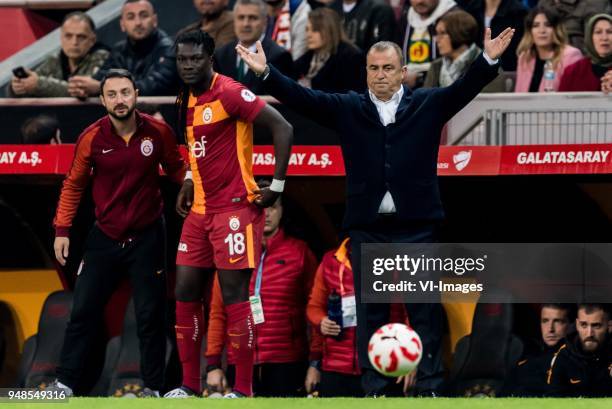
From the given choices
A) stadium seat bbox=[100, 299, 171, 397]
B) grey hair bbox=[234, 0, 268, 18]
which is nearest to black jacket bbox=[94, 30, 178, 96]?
grey hair bbox=[234, 0, 268, 18]

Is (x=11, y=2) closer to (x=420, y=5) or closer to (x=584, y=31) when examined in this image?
(x=420, y=5)

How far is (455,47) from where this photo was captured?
11422 millimetres

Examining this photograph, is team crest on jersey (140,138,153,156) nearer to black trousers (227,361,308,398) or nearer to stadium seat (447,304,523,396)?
black trousers (227,361,308,398)

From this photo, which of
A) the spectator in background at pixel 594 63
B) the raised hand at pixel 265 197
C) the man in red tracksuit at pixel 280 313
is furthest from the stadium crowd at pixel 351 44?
the raised hand at pixel 265 197

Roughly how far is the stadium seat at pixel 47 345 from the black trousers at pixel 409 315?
308 cm

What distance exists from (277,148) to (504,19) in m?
3.61

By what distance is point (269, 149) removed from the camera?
34.6 ft

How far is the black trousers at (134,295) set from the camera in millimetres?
9617

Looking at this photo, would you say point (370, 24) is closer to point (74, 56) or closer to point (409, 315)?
point (74, 56)

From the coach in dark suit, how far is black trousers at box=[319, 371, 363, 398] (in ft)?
4.44

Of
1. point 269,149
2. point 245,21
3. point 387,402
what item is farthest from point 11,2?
point 387,402

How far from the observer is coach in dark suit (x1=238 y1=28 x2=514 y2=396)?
898 cm

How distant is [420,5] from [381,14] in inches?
14.5

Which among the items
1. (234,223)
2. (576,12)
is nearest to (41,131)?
(234,223)
